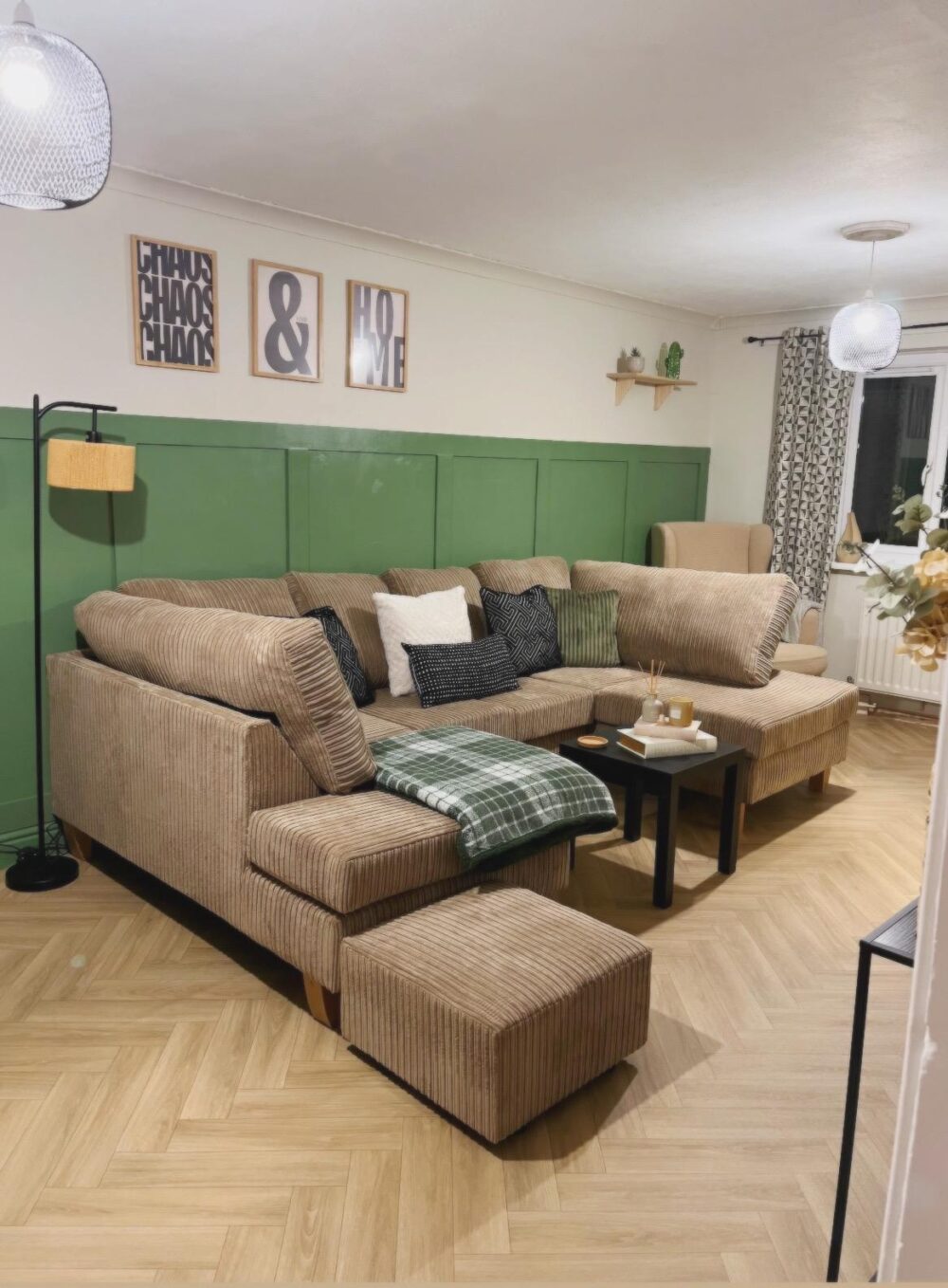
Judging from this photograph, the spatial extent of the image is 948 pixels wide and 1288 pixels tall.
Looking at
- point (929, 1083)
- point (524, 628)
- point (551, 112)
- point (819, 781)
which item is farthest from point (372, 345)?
point (929, 1083)

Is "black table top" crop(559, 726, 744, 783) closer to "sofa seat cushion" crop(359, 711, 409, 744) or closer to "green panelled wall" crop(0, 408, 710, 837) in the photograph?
"sofa seat cushion" crop(359, 711, 409, 744)

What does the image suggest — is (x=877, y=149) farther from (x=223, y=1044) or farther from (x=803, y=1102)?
(x=223, y=1044)

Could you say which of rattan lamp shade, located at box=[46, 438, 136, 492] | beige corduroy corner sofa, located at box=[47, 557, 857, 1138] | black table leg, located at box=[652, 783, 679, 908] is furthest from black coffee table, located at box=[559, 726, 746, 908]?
rattan lamp shade, located at box=[46, 438, 136, 492]

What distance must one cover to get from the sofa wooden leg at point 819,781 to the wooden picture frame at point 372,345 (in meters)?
2.58

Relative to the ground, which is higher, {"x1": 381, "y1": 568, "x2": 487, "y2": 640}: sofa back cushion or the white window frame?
the white window frame

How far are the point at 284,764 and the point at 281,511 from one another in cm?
181

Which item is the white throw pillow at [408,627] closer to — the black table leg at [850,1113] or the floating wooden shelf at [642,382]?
the floating wooden shelf at [642,382]

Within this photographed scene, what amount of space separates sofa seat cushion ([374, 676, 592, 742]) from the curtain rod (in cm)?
308

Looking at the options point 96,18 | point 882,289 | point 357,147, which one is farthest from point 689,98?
point 882,289

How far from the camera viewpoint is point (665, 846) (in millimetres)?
3104

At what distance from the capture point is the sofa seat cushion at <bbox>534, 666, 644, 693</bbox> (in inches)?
168

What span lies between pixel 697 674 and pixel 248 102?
2930 millimetres

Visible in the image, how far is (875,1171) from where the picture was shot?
1.97 meters

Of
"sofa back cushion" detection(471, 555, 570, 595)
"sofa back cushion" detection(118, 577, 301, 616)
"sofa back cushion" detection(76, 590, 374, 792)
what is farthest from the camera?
"sofa back cushion" detection(471, 555, 570, 595)
